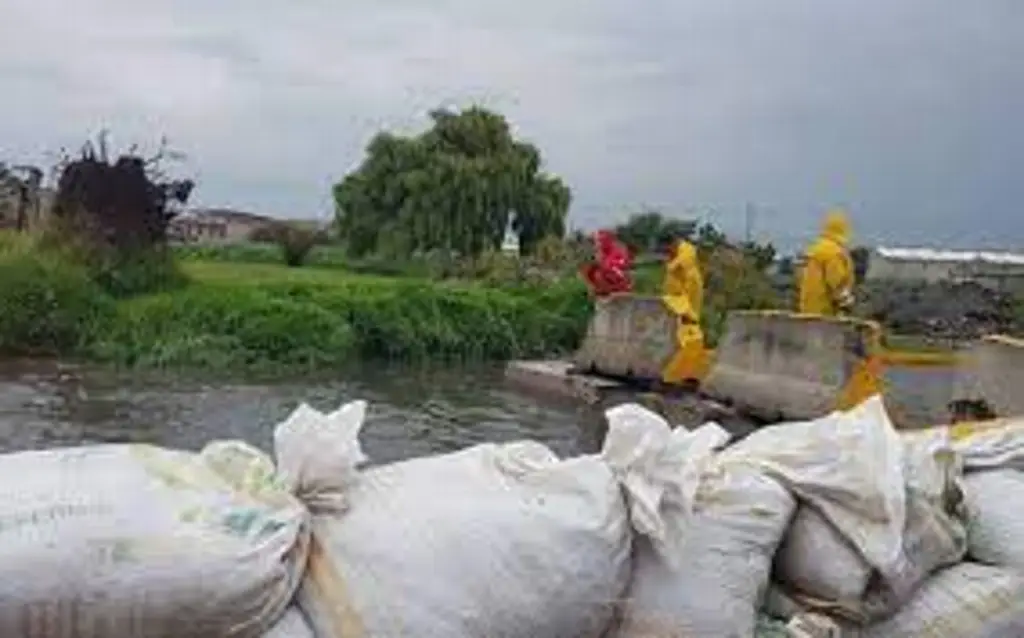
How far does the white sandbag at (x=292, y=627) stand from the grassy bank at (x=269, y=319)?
17.1 meters

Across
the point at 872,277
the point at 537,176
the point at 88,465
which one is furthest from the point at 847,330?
the point at 537,176

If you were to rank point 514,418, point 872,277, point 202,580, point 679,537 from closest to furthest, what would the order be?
point 202,580, point 679,537, point 514,418, point 872,277

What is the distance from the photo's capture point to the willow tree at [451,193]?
3494 cm

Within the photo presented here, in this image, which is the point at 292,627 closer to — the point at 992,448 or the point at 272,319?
the point at 992,448

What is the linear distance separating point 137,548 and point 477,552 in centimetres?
57

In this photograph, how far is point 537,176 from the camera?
121 feet

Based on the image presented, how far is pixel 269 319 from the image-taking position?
20812 millimetres

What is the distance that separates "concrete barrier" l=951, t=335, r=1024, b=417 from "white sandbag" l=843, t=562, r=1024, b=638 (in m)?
5.60

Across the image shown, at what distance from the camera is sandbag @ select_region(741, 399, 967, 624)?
9.00 feet

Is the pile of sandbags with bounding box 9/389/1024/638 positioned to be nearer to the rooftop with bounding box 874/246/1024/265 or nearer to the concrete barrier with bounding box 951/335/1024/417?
the concrete barrier with bounding box 951/335/1024/417

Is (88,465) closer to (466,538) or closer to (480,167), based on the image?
(466,538)

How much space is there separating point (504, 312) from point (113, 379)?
24.6ft

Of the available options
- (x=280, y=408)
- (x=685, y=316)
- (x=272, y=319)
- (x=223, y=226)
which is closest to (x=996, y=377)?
(x=685, y=316)

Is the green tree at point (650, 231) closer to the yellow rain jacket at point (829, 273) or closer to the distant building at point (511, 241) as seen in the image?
the distant building at point (511, 241)
